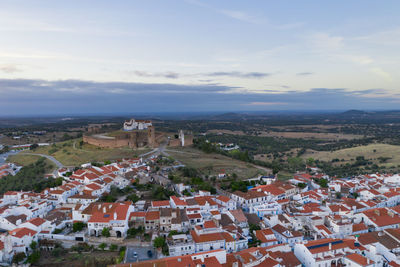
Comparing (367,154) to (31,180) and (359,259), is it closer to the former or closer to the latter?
(359,259)

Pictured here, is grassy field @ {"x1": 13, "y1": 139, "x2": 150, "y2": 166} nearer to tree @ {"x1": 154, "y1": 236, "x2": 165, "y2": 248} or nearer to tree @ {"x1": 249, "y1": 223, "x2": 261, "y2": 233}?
tree @ {"x1": 249, "y1": 223, "x2": 261, "y2": 233}

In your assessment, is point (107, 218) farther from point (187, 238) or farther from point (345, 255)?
point (345, 255)

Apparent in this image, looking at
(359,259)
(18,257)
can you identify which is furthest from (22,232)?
(359,259)

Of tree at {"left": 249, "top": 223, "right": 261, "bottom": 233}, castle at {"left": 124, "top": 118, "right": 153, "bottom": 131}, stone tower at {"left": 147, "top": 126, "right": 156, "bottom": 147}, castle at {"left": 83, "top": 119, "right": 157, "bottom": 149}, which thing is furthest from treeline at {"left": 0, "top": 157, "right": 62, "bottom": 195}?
tree at {"left": 249, "top": 223, "right": 261, "bottom": 233}

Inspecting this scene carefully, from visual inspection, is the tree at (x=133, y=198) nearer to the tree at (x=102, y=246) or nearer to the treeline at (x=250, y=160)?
the tree at (x=102, y=246)

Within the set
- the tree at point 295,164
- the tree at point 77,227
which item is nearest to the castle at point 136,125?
the tree at point 295,164

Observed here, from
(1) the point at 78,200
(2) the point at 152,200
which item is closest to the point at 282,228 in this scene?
(2) the point at 152,200

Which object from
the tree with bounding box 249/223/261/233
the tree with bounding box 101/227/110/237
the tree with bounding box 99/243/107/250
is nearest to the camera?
the tree with bounding box 99/243/107/250
